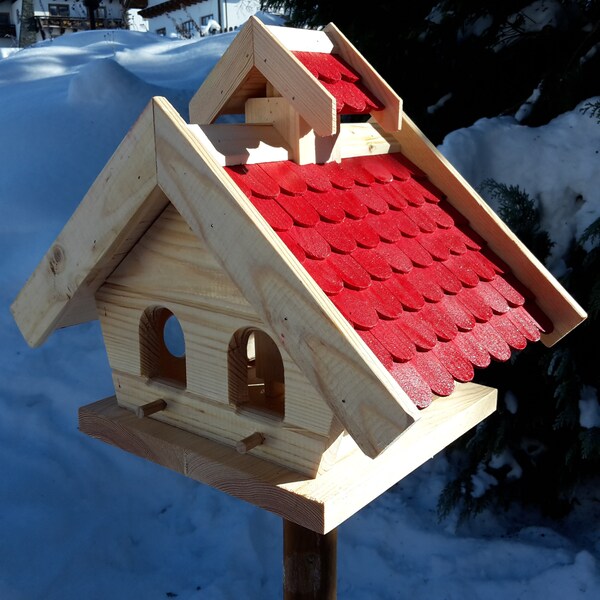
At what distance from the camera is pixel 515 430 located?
2.68m

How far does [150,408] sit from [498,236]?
803 millimetres

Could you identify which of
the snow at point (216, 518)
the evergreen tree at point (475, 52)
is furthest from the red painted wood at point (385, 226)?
the evergreen tree at point (475, 52)

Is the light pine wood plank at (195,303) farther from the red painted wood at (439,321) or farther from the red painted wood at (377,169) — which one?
the red painted wood at (377,169)

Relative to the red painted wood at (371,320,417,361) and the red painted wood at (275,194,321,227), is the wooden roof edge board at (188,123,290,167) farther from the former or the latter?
the red painted wood at (371,320,417,361)

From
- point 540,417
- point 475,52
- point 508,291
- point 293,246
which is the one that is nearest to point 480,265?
point 508,291

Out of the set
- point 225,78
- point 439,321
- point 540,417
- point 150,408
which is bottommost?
point 540,417

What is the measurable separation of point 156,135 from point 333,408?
486 millimetres

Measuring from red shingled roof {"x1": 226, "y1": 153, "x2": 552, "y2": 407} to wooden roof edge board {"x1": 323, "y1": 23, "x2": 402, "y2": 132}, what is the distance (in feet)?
0.32

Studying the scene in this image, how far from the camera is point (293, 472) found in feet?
3.81

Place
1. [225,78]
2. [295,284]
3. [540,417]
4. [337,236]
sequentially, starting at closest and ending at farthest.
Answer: [295,284]
[337,236]
[225,78]
[540,417]

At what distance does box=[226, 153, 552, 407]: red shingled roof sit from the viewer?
1.05 meters

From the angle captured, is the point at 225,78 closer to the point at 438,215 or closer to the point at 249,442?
the point at 438,215

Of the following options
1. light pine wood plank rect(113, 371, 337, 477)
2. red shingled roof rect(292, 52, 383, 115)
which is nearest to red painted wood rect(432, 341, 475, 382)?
light pine wood plank rect(113, 371, 337, 477)

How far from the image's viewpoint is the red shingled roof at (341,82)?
1246mm
